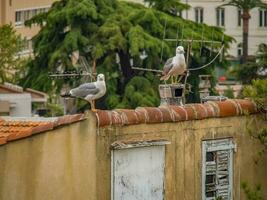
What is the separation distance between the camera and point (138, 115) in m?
18.5

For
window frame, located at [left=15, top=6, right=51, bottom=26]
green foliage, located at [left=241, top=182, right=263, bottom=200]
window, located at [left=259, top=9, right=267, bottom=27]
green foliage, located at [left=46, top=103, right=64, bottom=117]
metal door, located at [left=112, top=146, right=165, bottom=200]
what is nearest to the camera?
metal door, located at [left=112, top=146, right=165, bottom=200]

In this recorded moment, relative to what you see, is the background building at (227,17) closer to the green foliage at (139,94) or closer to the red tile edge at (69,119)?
the green foliage at (139,94)

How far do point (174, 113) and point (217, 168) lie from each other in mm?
1270

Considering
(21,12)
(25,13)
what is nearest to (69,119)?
(21,12)

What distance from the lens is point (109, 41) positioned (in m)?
59.8

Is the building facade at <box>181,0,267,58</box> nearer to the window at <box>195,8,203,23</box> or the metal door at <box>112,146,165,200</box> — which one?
the window at <box>195,8,203,23</box>

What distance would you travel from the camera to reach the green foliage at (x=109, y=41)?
193 feet

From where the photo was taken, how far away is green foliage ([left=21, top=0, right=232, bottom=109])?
58.8 meters

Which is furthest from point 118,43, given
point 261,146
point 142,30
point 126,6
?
point 261,146

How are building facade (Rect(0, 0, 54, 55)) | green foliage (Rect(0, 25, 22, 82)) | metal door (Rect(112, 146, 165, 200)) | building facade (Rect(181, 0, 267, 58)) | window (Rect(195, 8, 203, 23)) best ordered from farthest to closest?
building facade (Rect(181, 0, 267, 58)), window (Rect(195, 8, 203, 23)), building facade (Rect(0, 0, 54, 55)), green foliage (Rect(0, 25, 22, 82)), metal door (Rect(112, 146, 165, 200))

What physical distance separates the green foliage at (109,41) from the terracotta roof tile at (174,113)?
36429mm

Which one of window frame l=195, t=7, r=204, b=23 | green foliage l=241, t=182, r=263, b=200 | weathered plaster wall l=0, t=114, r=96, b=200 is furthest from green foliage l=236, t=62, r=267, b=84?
weathered plaster wall l=0, t=114, r=96, b=200

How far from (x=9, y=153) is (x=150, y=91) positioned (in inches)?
1532

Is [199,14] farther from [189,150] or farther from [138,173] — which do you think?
[138,173]
